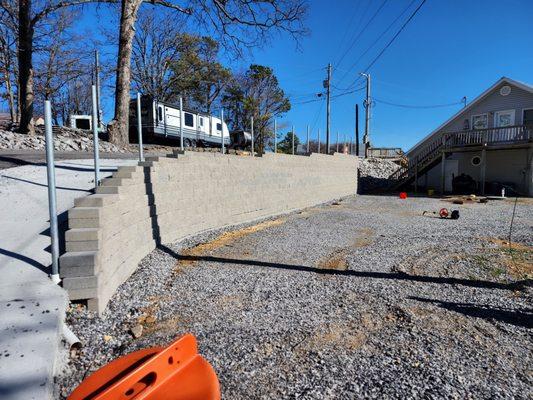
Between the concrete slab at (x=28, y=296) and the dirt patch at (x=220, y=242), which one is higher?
the concrete slab at (x=28, y=296)

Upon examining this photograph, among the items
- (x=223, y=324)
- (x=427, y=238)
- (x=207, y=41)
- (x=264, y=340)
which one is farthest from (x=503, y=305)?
(x=207, y=41)

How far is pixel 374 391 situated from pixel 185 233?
5659 mm

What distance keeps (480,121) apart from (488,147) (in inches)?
141

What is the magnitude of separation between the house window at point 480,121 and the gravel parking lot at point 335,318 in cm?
1828

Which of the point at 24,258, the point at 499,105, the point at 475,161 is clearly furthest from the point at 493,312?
the point at 499,105

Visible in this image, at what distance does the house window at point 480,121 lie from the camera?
74.0 ft

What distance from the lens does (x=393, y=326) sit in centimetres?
351

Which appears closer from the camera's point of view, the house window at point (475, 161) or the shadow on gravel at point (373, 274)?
the shadow on gravel at point (373, 274)

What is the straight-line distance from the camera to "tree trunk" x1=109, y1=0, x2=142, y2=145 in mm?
12875

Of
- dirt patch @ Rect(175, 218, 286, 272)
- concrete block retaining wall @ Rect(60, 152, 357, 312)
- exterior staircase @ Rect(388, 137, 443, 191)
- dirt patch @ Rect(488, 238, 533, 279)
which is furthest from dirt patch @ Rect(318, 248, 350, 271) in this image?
exterior staircase @ Rect(388, 137, 443, 191)

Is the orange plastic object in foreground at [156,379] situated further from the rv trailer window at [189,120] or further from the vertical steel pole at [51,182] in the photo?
the rv trailer window at [189,120]

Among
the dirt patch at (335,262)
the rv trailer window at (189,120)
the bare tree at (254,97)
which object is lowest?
the dirt patch at (335,262)

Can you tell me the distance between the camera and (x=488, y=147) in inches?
790

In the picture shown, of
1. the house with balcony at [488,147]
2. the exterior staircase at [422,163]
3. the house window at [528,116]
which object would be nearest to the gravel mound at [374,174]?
the exterior staircase at [422,163]
